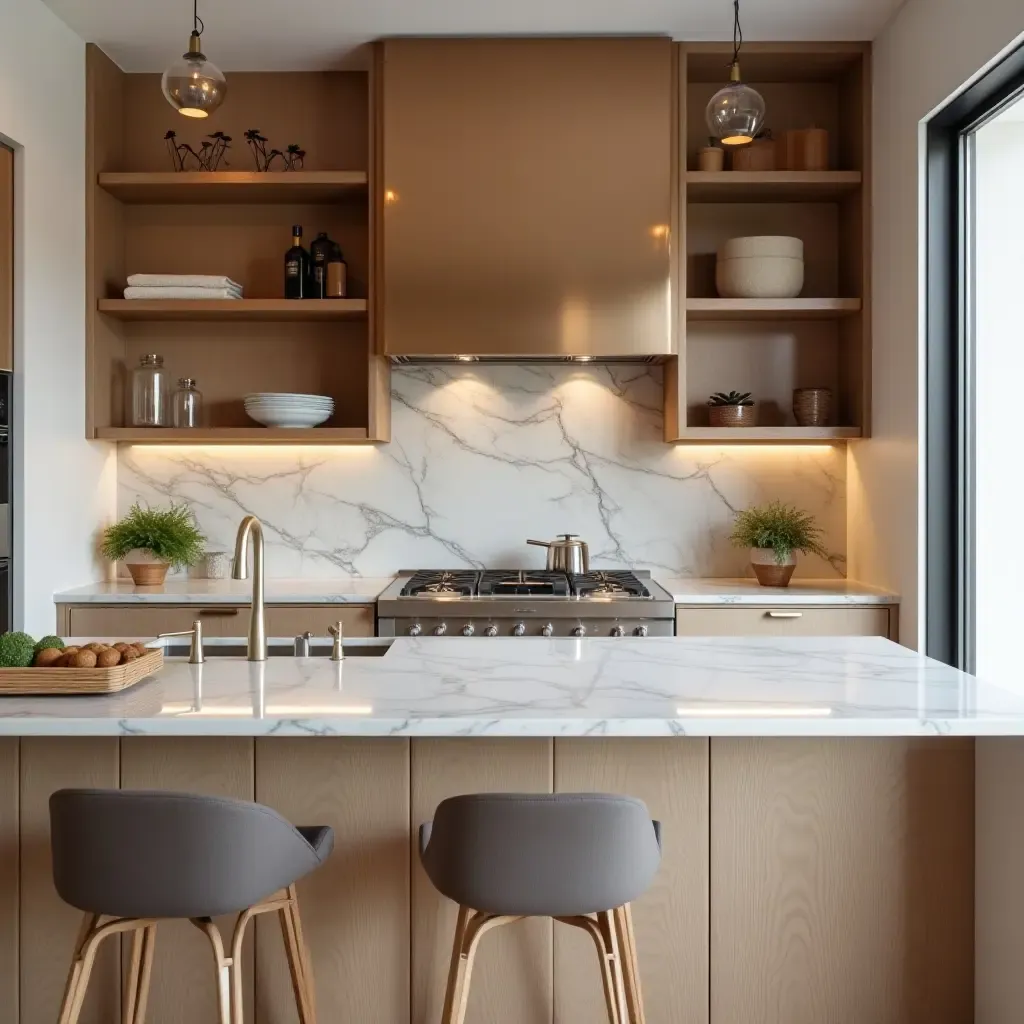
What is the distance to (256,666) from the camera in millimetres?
2293

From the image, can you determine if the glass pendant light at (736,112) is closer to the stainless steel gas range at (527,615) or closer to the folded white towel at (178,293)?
the stainless steel gas range at (527,615)

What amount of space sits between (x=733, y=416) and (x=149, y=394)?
219 centimetres

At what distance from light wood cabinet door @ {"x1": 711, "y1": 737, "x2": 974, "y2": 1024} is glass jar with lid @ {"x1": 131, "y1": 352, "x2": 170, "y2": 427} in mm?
2744

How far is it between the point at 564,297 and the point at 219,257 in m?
1.40

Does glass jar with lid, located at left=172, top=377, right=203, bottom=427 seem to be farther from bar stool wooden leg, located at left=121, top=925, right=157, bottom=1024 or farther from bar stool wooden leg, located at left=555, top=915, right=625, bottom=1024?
bar stool wooden leg, located at left=555, top=915, right=625, bottom=1024

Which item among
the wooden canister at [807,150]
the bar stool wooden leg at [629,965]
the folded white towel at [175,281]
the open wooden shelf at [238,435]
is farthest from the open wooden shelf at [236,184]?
the bar stool wooden leg at [629,965]

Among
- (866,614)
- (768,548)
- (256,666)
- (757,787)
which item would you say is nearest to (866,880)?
(757,787)

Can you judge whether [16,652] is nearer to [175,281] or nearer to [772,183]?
[175,281]

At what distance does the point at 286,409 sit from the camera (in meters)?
3.91

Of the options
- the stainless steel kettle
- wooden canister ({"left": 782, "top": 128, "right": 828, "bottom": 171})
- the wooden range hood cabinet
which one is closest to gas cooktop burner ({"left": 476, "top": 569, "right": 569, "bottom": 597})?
the stainless steel kettle

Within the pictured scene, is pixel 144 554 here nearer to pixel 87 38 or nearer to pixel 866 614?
pixel 87 38

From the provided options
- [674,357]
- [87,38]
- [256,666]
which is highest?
[87,38]

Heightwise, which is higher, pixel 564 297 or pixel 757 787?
pixel 564 297

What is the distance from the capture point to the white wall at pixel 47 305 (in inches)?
132
